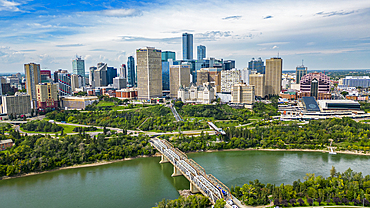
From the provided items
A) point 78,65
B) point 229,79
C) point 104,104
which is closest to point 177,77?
point 229,79

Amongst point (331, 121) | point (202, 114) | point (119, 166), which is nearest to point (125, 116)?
point (202, 114)

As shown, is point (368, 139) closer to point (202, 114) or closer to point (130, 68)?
point (202, 114)

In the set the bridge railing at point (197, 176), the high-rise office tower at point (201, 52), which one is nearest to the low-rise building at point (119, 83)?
the high-rise office tower at point (201, 52)

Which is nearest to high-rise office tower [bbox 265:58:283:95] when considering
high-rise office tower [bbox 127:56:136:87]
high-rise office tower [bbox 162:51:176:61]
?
high-rise office tower [bbox 162:51:176:61]

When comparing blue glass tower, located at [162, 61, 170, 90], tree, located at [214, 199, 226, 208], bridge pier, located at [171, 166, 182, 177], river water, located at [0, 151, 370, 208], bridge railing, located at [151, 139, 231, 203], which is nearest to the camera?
tree, located at [214, 199, 226, 208]

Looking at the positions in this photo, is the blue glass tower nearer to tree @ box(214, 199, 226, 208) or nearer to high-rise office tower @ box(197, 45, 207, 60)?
high-rise office tower @ box(197, 45, 207, 60)

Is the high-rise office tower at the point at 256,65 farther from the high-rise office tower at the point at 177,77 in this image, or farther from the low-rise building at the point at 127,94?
the low-rise building at the point at 127,94

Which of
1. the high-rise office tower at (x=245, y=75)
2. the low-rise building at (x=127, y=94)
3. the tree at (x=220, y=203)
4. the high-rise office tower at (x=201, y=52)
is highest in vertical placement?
the high-rise office tower at (x=201, y=52)
